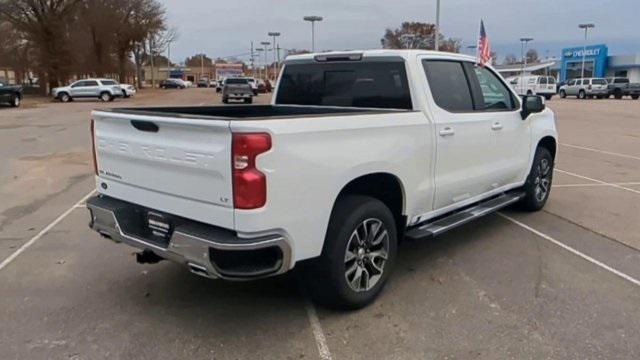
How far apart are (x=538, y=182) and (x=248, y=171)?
4.92m

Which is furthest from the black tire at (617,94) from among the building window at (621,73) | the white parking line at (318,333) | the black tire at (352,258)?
the white parking line at (318,333)

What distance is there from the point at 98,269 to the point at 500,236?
4.17 meters

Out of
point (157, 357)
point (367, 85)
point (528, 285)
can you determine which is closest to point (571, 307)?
point (528, 285)

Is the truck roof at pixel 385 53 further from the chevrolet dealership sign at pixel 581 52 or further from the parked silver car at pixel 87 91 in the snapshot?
the chevrolet dealership sign at pixel 581 52

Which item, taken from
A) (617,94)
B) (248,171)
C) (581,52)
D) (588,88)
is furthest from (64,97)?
(581,52)

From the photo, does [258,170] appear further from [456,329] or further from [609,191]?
[609,191]

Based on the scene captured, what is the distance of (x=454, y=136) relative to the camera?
4953 millimetres

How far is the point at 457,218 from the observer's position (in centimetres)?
519

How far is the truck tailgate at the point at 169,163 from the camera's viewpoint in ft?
11.0

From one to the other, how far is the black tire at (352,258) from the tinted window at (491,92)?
6.42ft

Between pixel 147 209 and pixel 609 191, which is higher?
pixel 147 209

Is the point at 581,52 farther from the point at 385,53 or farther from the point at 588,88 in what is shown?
the point at 385,53

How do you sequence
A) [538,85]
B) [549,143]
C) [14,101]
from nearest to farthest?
1. [549,143]
2. [14,101]
3. [538,85]

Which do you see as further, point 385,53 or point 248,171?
point 385,53
